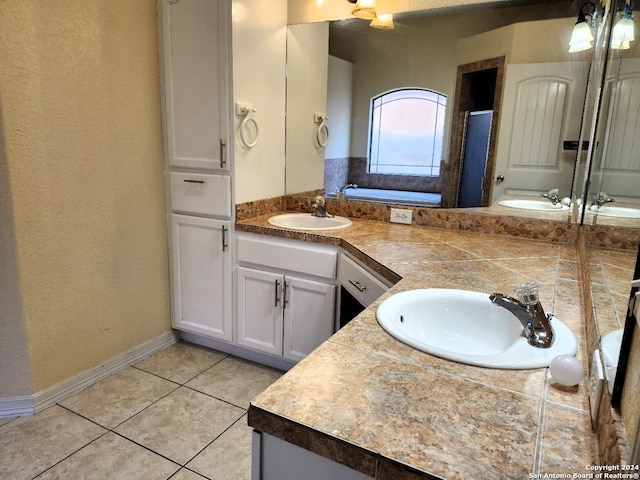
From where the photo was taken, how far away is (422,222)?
243 centimetres

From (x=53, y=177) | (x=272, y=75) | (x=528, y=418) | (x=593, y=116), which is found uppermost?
(x=272, y=75)

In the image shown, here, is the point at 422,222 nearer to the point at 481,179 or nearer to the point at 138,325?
the point at 481,179

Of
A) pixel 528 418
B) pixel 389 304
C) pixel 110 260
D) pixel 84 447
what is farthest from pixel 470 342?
pixel 110 260

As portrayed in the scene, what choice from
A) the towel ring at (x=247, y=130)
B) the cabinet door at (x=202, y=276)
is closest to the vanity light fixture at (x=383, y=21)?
the towel ring at (x=247, y=130)

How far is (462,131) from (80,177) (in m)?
1.95

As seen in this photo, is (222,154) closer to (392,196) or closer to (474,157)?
(392,196)

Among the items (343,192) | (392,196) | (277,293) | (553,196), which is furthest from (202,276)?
(553,196)

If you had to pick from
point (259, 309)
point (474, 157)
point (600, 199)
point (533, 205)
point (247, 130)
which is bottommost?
point (259, 309)

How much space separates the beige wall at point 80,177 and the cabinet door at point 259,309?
577mm

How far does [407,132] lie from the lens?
2.49 m

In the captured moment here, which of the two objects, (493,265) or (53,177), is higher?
(53,177)

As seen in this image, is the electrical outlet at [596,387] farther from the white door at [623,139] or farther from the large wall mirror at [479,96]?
the large wall mirror at [479,96]

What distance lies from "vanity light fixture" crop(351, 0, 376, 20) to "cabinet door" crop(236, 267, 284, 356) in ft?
4.99

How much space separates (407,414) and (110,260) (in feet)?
6.73
